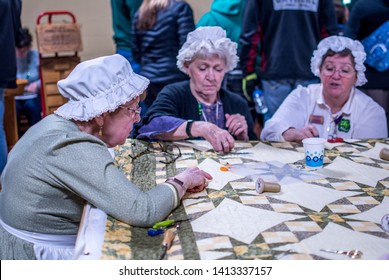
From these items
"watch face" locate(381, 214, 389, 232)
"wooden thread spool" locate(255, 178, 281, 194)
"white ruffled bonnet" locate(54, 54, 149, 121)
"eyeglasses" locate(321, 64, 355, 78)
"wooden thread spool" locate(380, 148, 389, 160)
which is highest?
"white ruffled bonnet" locate(54, 54, 149, 121)

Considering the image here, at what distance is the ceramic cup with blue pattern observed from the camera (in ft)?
6.92

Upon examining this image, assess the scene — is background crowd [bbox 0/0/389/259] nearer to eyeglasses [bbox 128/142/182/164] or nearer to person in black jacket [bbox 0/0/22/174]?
person in black jacket [bbox 0/0/22/174]

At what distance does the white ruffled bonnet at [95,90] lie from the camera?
1.67 meters

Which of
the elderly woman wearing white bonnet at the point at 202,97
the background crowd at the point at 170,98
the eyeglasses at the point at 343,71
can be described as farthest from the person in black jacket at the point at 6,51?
the eyeglasses at the point at 343,71

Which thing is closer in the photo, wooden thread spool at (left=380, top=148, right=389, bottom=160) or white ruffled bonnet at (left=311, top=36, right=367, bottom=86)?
wooden thread spool at (left=380, top=148, right=389, bottom=160)

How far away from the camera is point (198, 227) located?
59.8 inches

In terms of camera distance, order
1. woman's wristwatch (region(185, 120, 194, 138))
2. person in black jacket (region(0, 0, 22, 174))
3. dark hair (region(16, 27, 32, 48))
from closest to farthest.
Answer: woman's wristwatch (region(185, 120, 194, 138)) → person in black jacket (region(0, 0, 22, 174)) → dark hair (region(16, 27, 32, 48))

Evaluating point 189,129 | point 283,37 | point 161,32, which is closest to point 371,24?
point 283,37

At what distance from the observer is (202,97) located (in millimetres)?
2738

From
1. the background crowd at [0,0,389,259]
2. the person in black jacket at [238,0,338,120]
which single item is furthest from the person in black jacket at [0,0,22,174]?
the person in black jacket at [238,0,338,120]

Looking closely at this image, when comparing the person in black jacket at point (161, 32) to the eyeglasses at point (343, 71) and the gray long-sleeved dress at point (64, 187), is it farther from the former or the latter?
the gray long-sleeved dress at point (64, 187)

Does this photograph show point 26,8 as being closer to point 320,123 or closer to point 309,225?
point 320,123

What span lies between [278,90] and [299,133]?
1.15 meters
